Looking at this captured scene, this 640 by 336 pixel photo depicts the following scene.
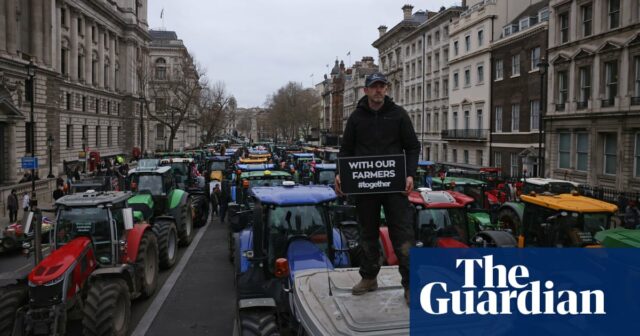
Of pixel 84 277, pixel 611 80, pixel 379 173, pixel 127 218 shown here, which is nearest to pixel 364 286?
pixel 379 173

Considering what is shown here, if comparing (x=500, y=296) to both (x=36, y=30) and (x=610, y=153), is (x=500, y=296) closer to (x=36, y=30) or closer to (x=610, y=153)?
(x=610, y=153)

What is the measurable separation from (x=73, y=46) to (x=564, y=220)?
55.5 metres

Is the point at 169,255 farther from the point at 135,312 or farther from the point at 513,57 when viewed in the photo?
the point at 513,57

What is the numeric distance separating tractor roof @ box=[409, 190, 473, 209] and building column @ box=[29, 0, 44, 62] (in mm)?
39124

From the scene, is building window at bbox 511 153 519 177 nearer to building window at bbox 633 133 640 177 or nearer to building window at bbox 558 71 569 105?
building window at bbox 558 71 569 105

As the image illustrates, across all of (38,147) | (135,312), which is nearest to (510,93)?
(135,312)

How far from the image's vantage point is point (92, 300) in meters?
7.68

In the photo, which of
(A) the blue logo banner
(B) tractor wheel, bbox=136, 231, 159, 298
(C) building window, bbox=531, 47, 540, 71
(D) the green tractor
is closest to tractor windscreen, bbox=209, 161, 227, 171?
(D) the green tractor

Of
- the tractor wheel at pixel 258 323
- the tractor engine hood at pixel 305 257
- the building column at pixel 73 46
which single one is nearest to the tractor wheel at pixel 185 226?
the tractor engine hood at pixel 305 257

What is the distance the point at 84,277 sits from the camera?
26.8ft

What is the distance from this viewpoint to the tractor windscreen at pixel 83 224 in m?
8.84

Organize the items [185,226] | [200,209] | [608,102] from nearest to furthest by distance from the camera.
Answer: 1. [185,226]
2. [200,209]
3. [608,102]

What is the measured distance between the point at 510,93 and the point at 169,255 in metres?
31.1

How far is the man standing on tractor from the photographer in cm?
448
